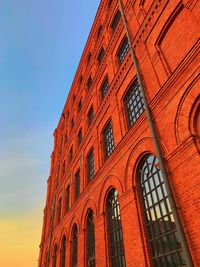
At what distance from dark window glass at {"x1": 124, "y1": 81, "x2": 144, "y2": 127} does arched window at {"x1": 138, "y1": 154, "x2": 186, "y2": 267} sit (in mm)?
2167

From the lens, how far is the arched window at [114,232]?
7.78m

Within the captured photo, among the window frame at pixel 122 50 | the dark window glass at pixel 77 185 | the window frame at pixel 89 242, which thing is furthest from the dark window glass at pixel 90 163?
the window frame at pixel 122 50

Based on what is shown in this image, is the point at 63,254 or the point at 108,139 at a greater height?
the point at 108,139

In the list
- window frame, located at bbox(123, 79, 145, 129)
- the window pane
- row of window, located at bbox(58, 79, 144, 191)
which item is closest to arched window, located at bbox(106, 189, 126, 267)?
row of window, located at bbox(58, 79, 144, 191)

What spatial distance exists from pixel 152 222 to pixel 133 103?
184 inches

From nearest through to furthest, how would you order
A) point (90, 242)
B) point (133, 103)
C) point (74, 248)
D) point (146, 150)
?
1. point (146, 150)
2. point (133, 103)
3. point (90, 242)
4. point (74, 248)

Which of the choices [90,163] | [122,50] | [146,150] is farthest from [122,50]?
[146,150]

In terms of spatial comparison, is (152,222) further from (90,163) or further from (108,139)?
(90,163)

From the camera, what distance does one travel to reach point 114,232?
27.7ft

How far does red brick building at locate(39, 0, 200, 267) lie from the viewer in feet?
17.7

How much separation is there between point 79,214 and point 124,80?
7.20m

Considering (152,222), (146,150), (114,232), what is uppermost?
(146,150)

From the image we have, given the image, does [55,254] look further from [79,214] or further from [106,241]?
[106,241]

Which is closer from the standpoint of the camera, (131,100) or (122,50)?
(131,100)
